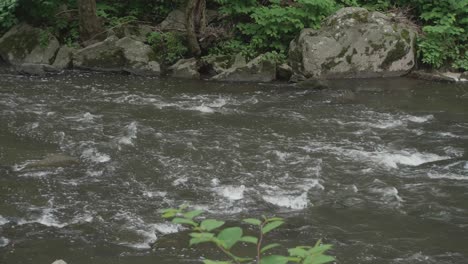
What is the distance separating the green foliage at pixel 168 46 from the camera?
15.4 metres

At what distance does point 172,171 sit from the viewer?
28.5 feet

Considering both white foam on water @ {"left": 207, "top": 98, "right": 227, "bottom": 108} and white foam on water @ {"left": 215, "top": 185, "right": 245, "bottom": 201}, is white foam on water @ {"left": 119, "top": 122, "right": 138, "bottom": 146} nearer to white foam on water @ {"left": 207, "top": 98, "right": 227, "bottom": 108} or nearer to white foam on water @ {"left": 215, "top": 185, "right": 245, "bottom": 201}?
white foam on water @ {"left": 207, "top": 98, "right": 227, "bottom": 108}

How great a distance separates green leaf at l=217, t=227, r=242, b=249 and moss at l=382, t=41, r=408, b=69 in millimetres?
13196

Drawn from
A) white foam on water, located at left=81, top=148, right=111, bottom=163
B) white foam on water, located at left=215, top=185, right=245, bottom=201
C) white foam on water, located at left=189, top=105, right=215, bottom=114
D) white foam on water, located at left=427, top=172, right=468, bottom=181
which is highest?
white foam on water, located at left=81, top=148, right=111, bottom=163

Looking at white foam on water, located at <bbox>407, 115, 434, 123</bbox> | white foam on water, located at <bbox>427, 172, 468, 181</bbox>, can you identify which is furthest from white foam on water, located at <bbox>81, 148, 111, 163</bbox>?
white foam on water, located at <bbox>407, 115, 434, 123</bbox>

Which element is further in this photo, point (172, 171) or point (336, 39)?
point (336, 39)

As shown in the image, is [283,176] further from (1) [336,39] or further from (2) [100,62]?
(2) [100,62]

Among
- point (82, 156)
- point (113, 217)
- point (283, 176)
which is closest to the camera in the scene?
point (113, 217)

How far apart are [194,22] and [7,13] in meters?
5.03

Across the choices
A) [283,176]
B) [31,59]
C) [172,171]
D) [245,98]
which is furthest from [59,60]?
[283,176]

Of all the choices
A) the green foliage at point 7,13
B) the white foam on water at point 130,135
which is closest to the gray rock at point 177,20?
the green foliage at point 7,13

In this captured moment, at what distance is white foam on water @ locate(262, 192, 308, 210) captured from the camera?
7.58m

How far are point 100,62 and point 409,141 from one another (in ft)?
27.5

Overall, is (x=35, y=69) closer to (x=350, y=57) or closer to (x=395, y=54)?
(x=350, y=57)
